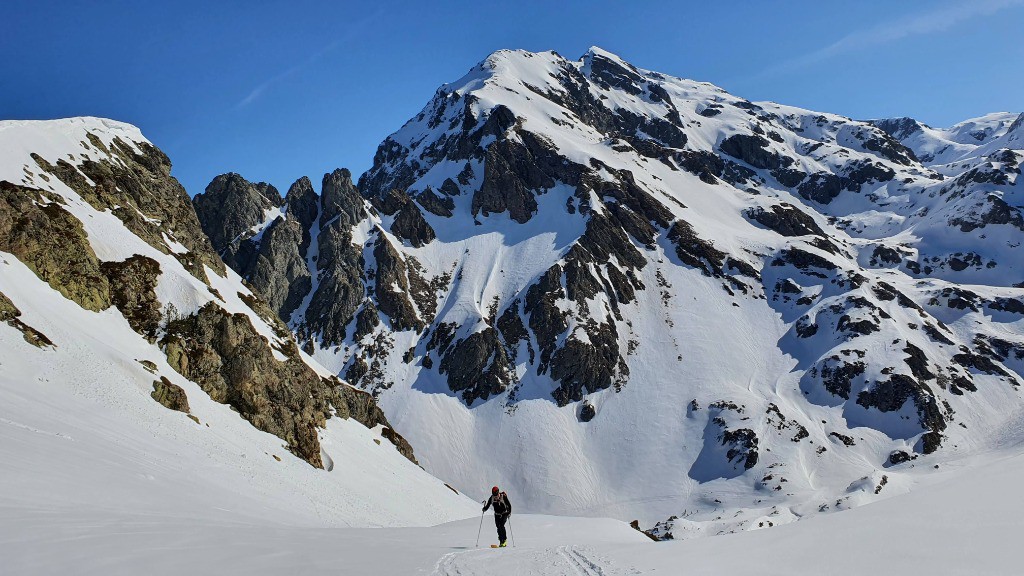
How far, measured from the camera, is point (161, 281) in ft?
170

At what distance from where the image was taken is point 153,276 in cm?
5144

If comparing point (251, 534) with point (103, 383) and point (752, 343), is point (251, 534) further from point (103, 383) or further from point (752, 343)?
point (752, 343)

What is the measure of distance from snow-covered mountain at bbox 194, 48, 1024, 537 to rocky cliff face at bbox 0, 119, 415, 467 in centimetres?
3383

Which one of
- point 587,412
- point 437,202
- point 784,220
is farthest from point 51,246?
point 784,220

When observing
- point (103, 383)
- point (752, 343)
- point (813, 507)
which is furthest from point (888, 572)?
point (752, 343)

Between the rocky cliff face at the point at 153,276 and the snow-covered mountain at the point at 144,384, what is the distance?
18cm

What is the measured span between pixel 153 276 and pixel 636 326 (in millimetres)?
91439

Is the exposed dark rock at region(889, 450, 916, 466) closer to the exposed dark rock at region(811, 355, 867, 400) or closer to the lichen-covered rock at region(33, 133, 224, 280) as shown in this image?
the exposed dark rock at region(811, 355, 867, 400)

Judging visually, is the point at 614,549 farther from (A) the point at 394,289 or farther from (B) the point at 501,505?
(A) the point at 394,289

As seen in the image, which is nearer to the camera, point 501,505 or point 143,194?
point 501,505

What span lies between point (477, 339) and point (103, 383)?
256ft

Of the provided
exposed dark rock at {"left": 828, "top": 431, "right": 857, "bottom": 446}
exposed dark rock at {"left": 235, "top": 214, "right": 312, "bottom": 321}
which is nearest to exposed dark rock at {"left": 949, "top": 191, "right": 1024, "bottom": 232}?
exposed dark rock at {"left": 828, "top": 431, "right": 857, "bottom": 446}

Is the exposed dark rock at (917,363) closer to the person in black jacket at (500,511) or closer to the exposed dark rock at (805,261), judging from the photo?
the exposed dark rock at (805,261)

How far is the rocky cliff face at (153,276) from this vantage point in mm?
43938
